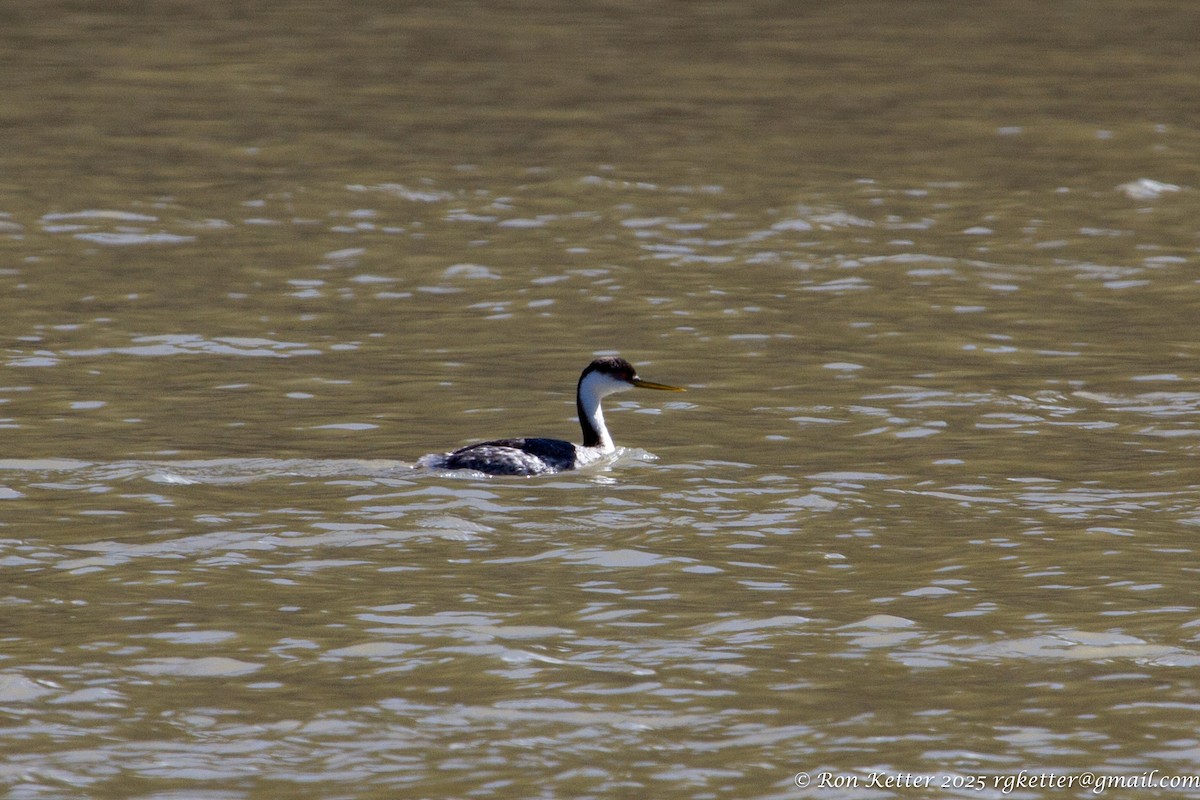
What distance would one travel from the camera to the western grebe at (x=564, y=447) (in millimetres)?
13266

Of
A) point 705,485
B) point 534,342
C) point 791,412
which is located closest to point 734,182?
point 534,342

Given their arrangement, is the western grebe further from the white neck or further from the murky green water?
the murky green water

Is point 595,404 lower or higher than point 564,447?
higher

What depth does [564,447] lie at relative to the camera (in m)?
13.9

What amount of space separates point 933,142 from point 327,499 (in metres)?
14.3

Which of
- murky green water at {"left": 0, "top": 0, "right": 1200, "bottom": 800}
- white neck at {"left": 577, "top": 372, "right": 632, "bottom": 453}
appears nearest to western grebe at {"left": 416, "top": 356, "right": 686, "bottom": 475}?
white neck at {"left": 577, "top": 372, "right": 632, "bottom": 453}

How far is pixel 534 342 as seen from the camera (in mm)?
17422

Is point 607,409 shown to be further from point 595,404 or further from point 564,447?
point 564,447

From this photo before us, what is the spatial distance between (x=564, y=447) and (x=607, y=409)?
102 inches

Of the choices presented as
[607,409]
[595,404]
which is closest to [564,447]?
[595,404]

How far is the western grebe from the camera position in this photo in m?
13.3

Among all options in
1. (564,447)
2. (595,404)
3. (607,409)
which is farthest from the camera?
(607,409)

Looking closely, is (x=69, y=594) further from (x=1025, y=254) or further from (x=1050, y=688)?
(x=1025, y=254)

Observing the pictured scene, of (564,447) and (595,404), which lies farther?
(595,404)
